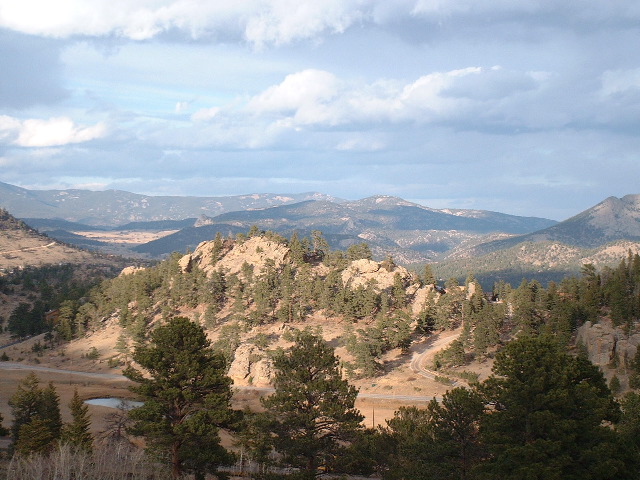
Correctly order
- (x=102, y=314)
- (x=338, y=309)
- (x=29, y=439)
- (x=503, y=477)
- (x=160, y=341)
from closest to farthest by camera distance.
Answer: (x=503, y=477)
(x=160, y=341)
(x=29, y=439)
(x=338, y=309)
(x=102, y=314)

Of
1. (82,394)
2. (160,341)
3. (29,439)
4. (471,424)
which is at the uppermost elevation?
(160,341)

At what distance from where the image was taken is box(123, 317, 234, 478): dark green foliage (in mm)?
30562

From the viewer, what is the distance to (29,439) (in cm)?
4303

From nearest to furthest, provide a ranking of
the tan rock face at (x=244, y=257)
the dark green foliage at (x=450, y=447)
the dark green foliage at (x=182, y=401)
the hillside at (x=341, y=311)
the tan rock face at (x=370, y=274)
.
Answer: the dark green foliage at (x=182, y=401), the dark green foliage at (x=450, y=447), the hillside at (x=341, y=311), the tan rock face at (x=370, y=274), the tan rock face at (x=244, y=257)

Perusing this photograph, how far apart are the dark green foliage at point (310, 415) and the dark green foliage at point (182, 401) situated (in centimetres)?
341

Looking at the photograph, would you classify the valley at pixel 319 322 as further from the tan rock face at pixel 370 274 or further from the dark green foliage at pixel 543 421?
the dark green foliage at pixel 543 421

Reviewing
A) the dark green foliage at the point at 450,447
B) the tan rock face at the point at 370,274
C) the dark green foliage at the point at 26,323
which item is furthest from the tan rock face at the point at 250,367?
the dark green foliage at the point at 26,323

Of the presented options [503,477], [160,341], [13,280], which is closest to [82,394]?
[160,341]

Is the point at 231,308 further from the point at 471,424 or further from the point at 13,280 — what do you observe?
the point at 13,280

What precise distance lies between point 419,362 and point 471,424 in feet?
187

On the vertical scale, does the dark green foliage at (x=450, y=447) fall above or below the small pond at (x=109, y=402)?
above

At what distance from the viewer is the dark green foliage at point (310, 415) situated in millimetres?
31359

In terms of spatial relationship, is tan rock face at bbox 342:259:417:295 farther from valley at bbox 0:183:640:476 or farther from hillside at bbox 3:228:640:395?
valley at bbox 0:183:640:476

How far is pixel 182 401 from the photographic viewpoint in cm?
3203
